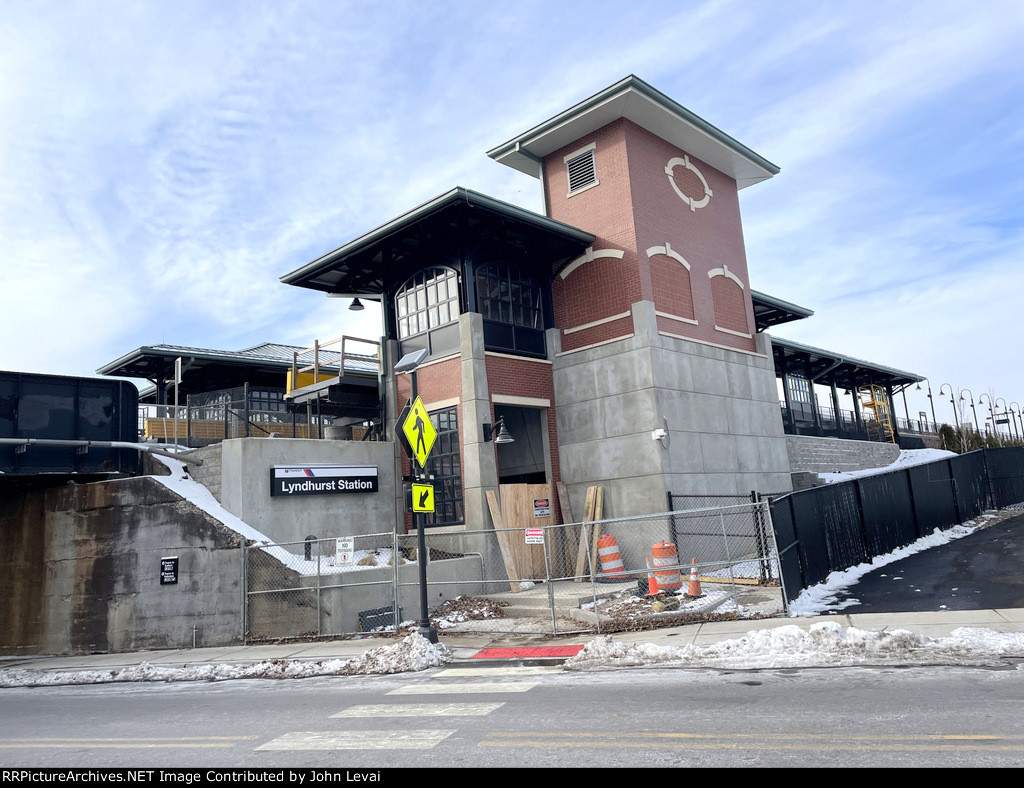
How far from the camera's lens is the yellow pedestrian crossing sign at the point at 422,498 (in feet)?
43.7

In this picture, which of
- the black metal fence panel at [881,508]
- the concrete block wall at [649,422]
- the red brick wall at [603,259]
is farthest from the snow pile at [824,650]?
the red brick wall at [603,259]

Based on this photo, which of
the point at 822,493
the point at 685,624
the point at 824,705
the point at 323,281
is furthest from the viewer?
the point at 323,281

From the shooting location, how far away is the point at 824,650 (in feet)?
31.0

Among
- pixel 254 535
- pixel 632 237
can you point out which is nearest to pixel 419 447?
pixel 254 535

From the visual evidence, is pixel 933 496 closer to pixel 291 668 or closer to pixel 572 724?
pixel 291 668

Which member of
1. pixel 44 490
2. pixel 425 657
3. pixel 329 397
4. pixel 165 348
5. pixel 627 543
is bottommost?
pixel 425 657

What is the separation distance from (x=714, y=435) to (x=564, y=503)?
4.92m

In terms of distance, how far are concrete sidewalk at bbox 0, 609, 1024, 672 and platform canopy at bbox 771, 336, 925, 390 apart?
24.2 meters

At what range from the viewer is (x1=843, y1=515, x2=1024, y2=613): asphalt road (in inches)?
490

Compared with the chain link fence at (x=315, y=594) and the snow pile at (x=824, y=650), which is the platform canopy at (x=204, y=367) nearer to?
the chain link fence at (x=315, y=594)

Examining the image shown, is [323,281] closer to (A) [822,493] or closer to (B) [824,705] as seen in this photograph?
(A) [822,493]

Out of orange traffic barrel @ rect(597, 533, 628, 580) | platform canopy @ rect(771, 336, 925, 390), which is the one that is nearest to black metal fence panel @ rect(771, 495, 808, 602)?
orange traffic barrel @ rect(597, 533, 628, 580)
